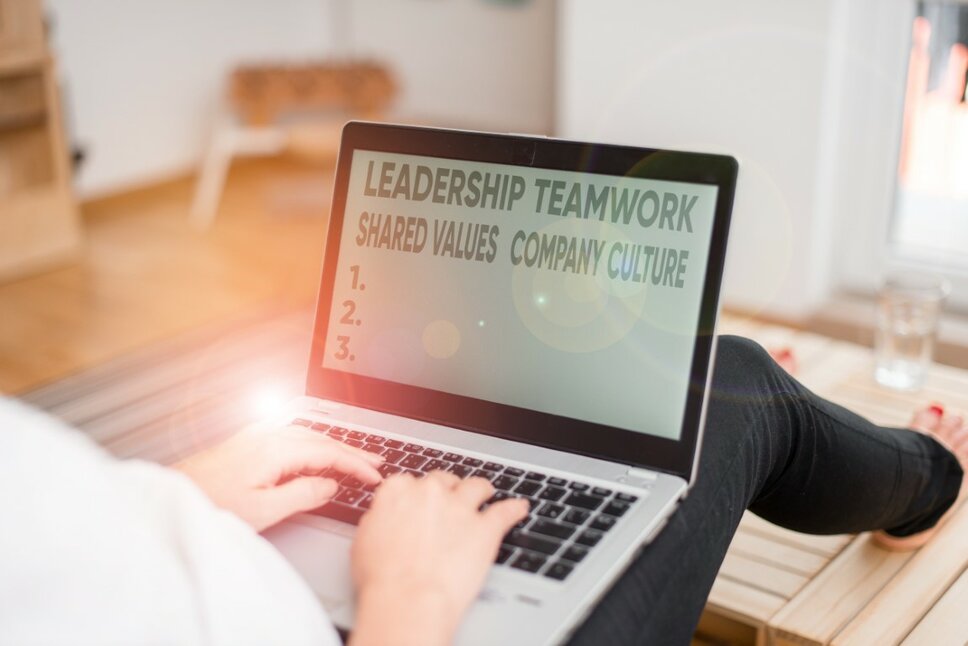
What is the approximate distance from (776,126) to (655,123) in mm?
313

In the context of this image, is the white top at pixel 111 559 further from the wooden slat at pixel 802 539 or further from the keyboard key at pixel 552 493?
the wooden slat at pixel 802 539

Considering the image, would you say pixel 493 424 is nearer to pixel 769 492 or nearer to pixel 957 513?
pixel 769 492

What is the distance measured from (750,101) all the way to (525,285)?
1.64m

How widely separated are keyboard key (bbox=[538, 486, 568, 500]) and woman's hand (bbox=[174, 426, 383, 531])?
128 millimetres

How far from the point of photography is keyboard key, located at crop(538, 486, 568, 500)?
768 millimetres

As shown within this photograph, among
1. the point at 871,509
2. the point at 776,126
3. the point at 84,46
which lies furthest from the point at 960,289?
the point at 84,46

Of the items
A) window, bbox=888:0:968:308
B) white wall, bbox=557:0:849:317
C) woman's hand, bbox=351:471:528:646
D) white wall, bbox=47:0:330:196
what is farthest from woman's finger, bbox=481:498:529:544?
white wall, bbox=47:0:330:196

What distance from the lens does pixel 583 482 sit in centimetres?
79

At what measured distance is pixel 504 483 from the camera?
0.79 meters

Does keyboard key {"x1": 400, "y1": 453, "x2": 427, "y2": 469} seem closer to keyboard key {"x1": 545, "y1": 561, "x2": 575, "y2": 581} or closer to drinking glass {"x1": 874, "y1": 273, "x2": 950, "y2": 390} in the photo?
keyboard key {"x1": 545, "y1": 561, "x2": 575, "y2": 581}

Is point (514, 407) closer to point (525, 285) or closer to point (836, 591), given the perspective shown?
point (525, 285)

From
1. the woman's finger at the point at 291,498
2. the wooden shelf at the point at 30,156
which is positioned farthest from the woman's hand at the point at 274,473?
the wooden shelf at the point at 30,156

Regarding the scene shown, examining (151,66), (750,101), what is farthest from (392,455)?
(151,66)

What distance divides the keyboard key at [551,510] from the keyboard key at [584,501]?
11 millimetres
